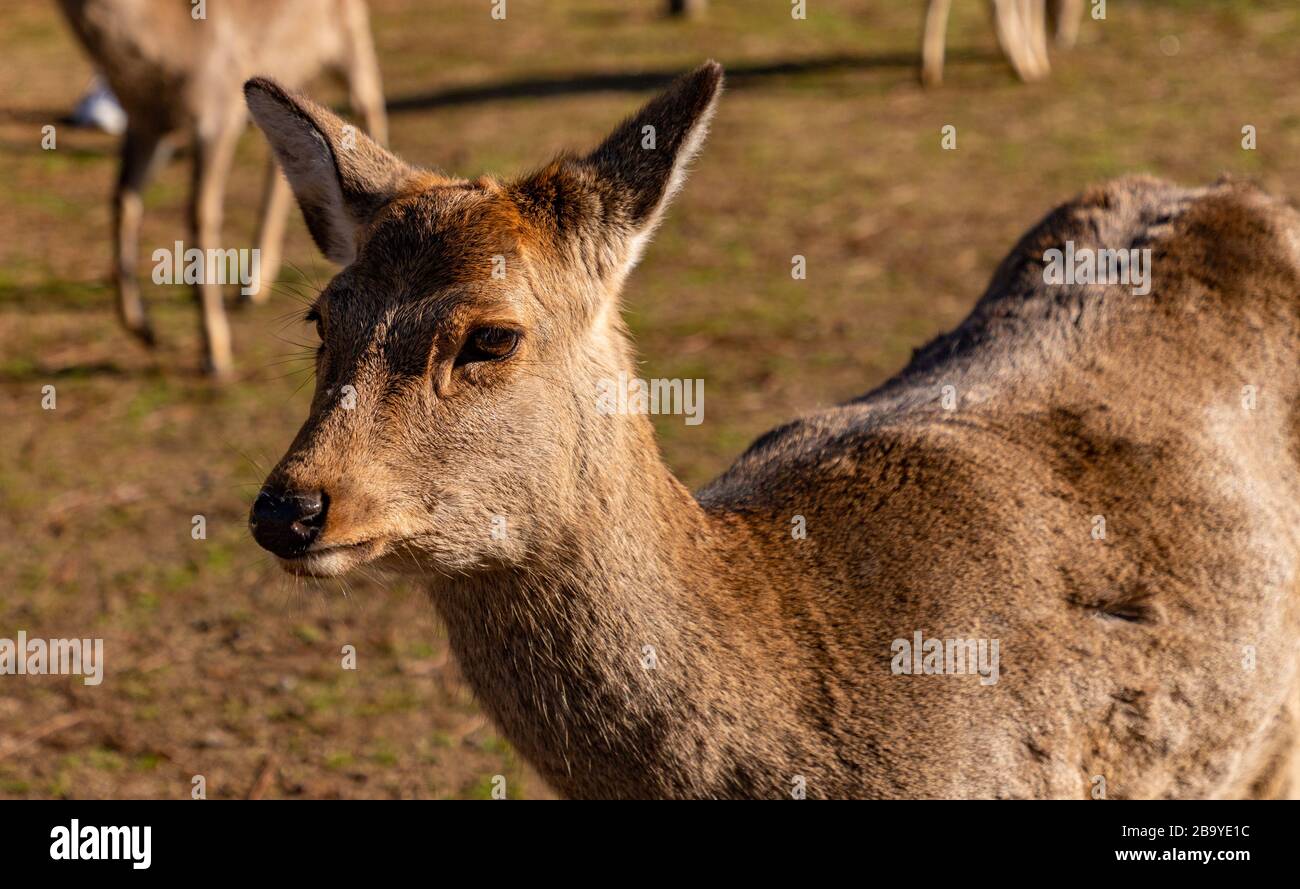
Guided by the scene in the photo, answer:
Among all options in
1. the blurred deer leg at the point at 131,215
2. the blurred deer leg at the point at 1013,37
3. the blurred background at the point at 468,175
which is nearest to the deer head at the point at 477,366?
the blurred background at the point at 468,175

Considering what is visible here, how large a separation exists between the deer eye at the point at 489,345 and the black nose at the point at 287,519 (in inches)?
18.3

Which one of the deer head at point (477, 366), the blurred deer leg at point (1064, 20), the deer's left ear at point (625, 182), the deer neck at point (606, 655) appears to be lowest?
the deer neck at point (606, 655)

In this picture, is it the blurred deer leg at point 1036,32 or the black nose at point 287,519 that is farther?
the blurred deer leg at point 1036,32

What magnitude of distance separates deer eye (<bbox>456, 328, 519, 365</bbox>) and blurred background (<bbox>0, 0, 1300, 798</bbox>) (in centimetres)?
46

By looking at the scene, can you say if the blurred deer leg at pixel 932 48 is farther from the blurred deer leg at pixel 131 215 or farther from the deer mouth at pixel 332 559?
the deer mouth at pixel 332 559

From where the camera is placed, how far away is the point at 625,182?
3.40m

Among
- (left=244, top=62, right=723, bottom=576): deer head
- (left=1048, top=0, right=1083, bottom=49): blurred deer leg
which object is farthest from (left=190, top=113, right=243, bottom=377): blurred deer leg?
(left=1048, top=0, right=1083, bottom=49): blurred deer leg

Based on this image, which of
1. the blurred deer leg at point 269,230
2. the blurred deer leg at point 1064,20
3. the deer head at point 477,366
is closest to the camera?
the deer head at point 477,366

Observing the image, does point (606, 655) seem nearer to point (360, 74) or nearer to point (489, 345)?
point (489, 345)

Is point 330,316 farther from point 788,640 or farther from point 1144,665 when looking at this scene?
point 1144,665

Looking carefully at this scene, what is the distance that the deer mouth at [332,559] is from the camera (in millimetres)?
2984

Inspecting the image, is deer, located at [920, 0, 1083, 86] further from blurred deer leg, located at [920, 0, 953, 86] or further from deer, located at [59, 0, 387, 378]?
deer, located at [59, 0, 387, 378]

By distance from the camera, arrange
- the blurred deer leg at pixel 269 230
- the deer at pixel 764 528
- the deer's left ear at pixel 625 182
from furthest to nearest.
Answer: the blurred deer leg at pixel 269 230 < the deer's left ear at pixel 625 182 < the deer at pixel 764 528
